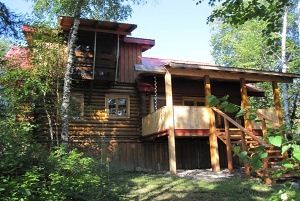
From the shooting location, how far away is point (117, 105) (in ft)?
54.6

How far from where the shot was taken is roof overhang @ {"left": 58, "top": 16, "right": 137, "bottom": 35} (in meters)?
14.5

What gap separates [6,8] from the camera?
6395 millimetres

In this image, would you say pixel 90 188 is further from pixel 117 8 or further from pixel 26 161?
pixel 117 8

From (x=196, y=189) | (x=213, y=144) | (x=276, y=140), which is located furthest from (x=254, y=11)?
(x=276, y=140)

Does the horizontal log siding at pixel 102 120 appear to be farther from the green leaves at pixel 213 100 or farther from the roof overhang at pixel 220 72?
the green leaves at pixel 213 100

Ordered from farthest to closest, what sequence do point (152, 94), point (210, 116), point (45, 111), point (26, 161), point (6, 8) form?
point (152, 94), point (45, 111), point (210, 116), point (26, 161), point (6, 8)

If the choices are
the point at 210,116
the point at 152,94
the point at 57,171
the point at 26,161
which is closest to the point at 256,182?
the point at 210,116

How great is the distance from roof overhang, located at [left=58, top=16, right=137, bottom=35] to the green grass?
7.28 m

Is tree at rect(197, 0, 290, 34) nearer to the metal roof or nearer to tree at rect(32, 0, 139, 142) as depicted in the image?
the metal roof

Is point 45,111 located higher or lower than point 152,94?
lower

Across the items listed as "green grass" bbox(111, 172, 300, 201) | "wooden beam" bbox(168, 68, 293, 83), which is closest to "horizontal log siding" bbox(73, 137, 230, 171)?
"wooden beam" bbox(168, 68, 293, 83)

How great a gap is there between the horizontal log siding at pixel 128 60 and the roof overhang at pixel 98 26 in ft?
5.79

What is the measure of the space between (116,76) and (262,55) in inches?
696

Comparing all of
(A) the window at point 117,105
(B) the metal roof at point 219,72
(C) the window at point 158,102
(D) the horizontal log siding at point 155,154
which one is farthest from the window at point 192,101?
(A) the window at point 117,105
